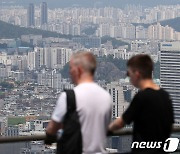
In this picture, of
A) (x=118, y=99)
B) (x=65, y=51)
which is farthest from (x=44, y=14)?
(x=118, y=99)

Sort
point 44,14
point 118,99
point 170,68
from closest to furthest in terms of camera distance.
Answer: point 118,99
point 170,68
point 44,14

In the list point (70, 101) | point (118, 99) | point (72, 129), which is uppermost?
point (70, 101)

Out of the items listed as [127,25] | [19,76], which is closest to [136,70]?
[19,76]

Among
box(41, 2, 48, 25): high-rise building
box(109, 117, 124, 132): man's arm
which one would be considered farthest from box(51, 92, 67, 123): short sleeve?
box(41, 2, 48, 25): high-rise building

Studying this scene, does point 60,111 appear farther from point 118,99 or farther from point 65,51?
point 65,51

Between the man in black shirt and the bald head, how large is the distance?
171mm

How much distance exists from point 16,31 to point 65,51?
71.4 feet

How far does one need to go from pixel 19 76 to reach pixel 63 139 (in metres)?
77.1

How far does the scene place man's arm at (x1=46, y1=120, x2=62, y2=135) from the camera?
335 cm

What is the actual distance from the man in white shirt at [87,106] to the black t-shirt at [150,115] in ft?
0.41

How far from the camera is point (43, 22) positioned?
128125 mm

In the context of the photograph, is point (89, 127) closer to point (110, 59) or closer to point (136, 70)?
point (136, 70)

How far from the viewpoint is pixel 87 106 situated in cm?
336

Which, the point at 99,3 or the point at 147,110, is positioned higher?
the point at 99,3
